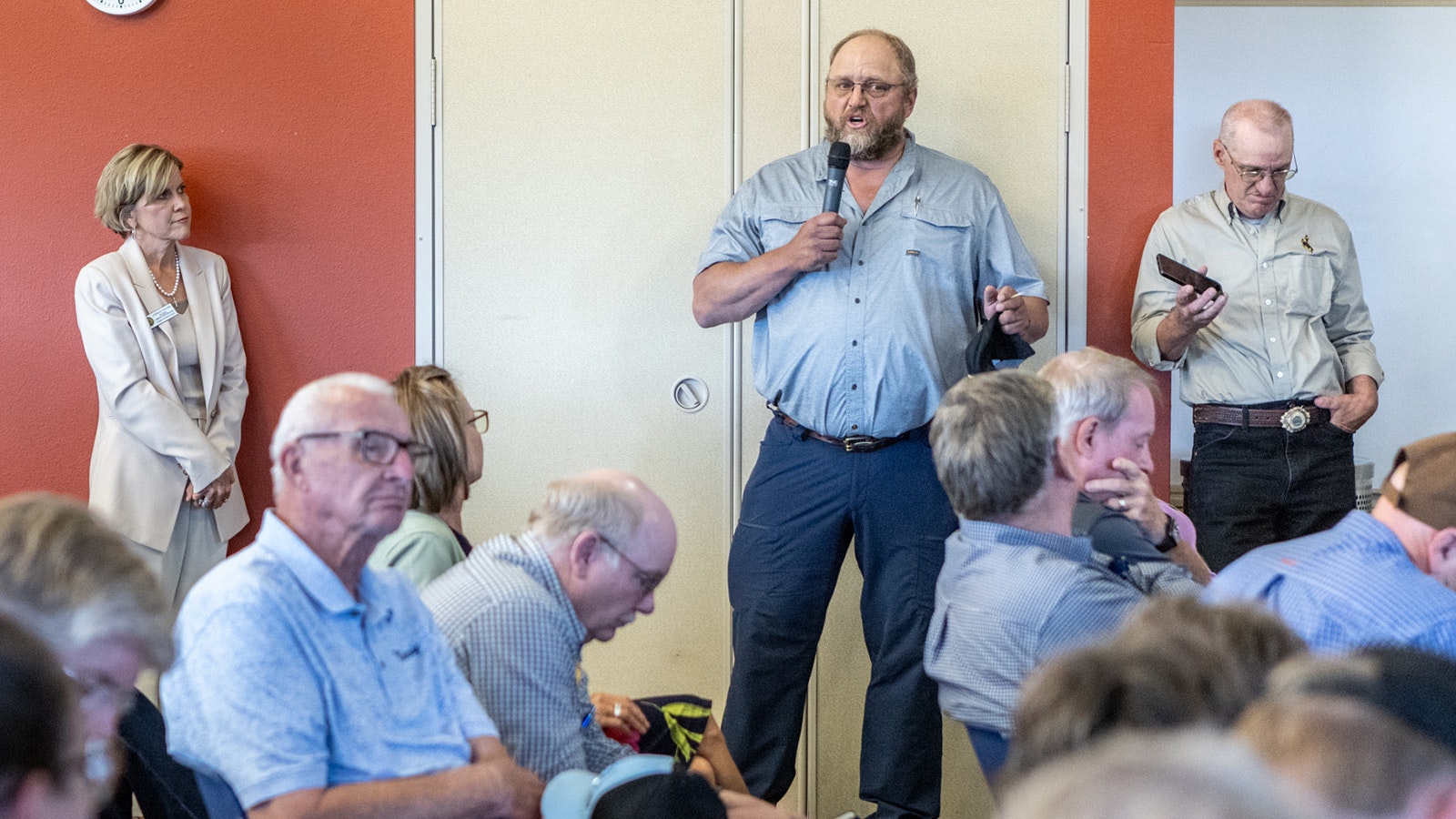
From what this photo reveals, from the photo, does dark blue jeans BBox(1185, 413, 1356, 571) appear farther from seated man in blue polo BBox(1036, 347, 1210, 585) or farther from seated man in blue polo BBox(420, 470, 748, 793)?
seated man in blue polo BBox(420, 470, 748, 793)

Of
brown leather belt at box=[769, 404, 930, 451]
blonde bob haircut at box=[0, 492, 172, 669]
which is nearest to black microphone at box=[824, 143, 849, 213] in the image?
brown leather belt at box=[769, 404, 930, 451]

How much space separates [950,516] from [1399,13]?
2.86 meters

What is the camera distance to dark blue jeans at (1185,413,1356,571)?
3580 millimetres

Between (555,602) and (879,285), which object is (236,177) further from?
(555,602)

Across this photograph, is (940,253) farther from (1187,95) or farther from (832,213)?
(1187,95)

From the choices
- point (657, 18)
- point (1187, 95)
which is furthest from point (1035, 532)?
point (1187, 95)

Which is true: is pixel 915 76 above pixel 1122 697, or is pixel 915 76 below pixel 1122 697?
above

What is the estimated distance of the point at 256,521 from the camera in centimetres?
365

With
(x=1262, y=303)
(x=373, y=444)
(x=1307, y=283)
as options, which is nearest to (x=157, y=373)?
(x=373, y=444)

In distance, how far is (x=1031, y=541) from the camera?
2.07 m

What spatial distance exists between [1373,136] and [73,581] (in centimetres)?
460

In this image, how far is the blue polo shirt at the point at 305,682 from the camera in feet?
5.45

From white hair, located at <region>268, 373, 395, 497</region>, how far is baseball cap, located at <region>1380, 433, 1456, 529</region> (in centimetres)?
146

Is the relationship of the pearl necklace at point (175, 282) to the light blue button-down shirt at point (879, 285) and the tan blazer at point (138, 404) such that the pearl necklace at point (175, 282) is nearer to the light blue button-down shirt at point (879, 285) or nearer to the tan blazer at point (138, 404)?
the tan blazer at point (138, 404)
